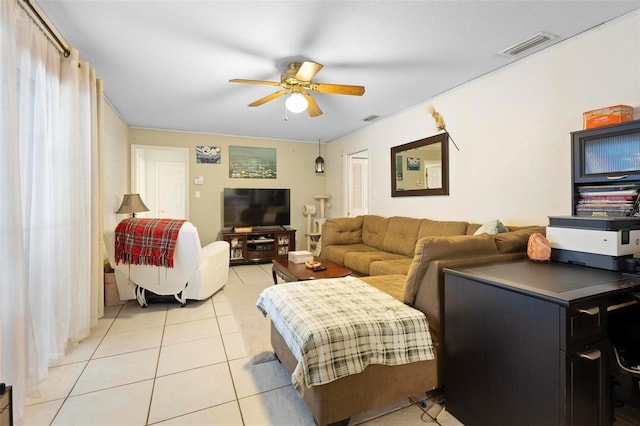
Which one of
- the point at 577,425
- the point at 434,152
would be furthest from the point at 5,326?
the point at 434,152

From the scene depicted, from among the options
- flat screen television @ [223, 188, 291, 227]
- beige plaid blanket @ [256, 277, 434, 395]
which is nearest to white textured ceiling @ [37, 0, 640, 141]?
beige plaid blanket @ [256, 277, 434, 395]

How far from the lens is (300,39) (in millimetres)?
2275

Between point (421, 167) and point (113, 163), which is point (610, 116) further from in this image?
point (113, 163)

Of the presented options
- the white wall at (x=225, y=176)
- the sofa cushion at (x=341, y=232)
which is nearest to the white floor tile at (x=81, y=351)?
the sofa cushion at (x=341, y=232)

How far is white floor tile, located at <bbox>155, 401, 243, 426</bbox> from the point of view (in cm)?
152

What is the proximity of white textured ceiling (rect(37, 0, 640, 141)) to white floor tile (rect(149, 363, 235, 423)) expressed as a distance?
243 centimetres

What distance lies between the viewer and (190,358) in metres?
2.15

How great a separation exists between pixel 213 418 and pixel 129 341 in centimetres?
131

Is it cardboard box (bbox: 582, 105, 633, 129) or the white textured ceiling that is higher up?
the white textured ceiling

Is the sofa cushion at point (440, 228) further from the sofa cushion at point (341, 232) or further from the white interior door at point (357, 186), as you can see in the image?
the white interior door at point (357, 186)

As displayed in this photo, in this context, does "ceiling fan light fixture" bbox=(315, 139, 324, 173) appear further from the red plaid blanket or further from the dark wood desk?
the dark wood desk

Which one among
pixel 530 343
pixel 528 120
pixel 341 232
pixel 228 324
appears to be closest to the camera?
pixel 530 343

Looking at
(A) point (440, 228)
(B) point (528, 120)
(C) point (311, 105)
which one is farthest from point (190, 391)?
(B) point (528, 120)

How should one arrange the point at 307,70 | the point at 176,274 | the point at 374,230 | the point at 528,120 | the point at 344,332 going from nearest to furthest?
the point at 344,332 → the point at 307,70 → the point at 528,120 → the point at 176,274 → the point at 374,230
